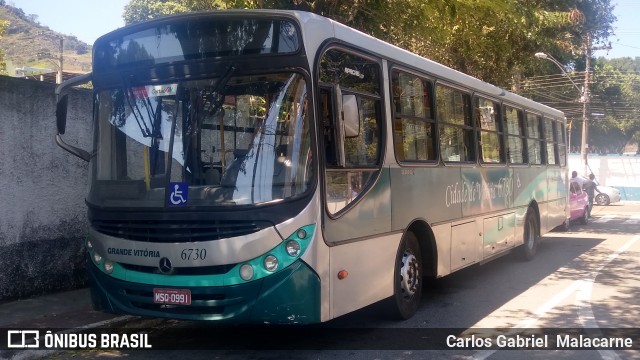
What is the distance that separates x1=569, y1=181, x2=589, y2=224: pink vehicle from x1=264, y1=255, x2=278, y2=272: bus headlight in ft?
55.2

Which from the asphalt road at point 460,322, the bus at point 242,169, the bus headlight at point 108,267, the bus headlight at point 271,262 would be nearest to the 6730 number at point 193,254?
the bus at point 242,169

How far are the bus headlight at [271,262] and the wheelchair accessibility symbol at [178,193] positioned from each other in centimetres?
89

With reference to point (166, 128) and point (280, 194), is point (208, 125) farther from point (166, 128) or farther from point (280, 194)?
point (280, 194)

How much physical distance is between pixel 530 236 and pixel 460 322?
5.66m

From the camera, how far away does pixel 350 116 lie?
5.84 metres

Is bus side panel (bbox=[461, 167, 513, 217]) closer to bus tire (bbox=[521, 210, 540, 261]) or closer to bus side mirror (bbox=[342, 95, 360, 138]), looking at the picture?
bus tire (bbox=[521, 210, 540, 261])

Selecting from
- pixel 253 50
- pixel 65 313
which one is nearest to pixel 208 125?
pixel 253 50

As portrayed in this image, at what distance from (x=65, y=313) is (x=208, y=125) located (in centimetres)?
346

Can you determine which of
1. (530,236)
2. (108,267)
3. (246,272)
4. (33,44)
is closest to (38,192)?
(108,267)

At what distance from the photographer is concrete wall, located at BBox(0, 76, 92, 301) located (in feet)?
26.3

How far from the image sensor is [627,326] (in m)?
7.20

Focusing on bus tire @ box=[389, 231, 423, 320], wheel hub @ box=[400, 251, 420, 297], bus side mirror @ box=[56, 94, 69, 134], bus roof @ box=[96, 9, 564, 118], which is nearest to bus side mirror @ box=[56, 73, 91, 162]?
bus side mirror @ box=[56, 94, 69, 134]

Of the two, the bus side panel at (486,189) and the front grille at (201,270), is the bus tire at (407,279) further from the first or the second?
the front grille at (201,270)

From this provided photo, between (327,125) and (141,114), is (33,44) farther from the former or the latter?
(327,125)
